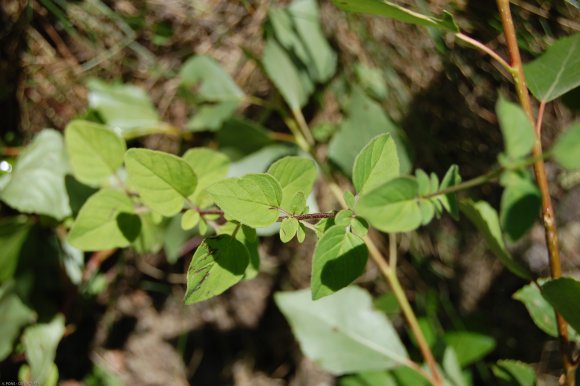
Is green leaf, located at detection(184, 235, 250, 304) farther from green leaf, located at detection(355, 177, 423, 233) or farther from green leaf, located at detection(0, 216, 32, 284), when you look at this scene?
green leaf, located at detection(0, 216, 32, 284)

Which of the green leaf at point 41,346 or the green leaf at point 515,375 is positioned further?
the green leaf at point 41,346

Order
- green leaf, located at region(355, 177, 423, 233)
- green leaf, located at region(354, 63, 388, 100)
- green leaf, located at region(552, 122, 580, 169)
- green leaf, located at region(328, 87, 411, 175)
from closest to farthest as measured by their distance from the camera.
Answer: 1. green leaf, located at region(552, 122, 580, 169)
2. green leaf, located at region(355, 177, 423, 233)
3. green leaf, located at region(328, 87, 411, 175)
4. green leaf, located at region(354, 63, 388, 100)

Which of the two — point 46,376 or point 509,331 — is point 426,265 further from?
point 46,376

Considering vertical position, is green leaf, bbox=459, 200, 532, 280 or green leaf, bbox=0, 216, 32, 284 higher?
green leaf, bbox=459, 200, 532, 280

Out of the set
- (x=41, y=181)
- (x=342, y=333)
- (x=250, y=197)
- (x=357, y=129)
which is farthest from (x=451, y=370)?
(x=41, y=181)

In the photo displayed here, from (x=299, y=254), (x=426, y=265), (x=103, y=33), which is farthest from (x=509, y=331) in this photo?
(x=103, y=33)

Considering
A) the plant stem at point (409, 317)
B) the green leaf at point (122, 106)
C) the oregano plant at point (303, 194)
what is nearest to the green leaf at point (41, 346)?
the oregano plant at point (303, 194)

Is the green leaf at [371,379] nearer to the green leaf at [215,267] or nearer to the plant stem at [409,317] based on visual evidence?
the plant stem at [409,317]

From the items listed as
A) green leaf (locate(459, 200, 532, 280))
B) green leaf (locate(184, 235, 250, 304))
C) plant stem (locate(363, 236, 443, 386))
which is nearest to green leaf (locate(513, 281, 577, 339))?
green leaf (locate(459, 200, 532, 280))
